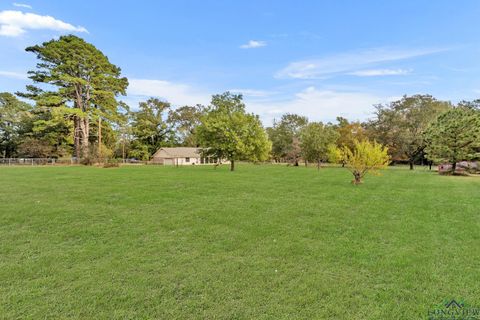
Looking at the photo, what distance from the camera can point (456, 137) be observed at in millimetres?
23625

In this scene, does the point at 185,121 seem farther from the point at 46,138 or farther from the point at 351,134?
the point at 351,134

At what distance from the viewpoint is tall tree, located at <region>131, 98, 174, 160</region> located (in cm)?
5656

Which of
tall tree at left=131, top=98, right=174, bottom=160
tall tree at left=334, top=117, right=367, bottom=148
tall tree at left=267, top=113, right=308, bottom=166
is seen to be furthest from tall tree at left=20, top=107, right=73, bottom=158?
tall tree at left=334, top=117, right=367, bottom=148

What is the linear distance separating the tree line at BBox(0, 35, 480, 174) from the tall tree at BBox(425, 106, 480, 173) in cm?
7

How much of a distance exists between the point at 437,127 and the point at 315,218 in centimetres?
2445

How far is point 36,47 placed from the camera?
37656 millimetres

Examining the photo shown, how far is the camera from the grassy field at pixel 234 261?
298 centimetres

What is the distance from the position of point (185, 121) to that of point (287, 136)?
25481 millimetres

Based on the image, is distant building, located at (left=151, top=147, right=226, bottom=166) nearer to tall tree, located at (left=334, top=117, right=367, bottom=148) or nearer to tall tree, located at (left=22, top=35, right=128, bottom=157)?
tall tree, located at (left=22, top=35, right=128, bottom=157)

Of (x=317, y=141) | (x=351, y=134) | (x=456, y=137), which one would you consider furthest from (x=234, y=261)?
(x=351, y=134)

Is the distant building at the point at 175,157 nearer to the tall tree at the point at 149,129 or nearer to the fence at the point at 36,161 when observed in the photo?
the tall tree at the point at 149,129

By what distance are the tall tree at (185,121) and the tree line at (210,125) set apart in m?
6.94

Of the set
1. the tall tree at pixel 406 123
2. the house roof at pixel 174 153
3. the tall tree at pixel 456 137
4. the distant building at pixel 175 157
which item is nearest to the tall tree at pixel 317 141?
the tall tree at pixel 406 123

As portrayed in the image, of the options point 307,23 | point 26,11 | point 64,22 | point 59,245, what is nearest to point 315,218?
point 59,245
